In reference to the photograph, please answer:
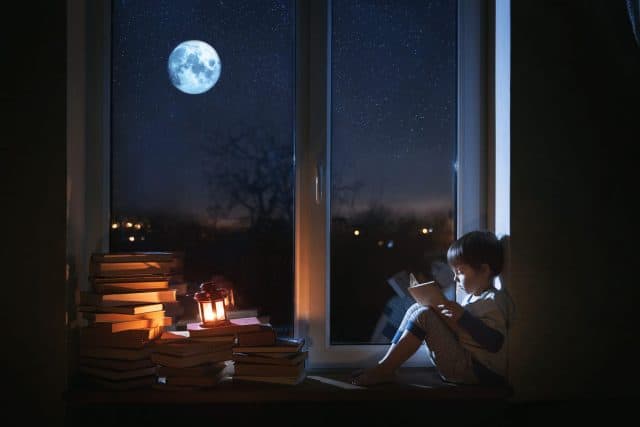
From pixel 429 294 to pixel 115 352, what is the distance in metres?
1.10

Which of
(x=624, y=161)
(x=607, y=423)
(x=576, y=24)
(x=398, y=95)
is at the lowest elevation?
(x=607, y=423)

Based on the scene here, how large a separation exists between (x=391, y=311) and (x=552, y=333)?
0.61 metres

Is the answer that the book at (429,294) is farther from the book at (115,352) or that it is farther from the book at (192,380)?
the book at (115,352)

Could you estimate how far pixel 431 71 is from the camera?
2.24m

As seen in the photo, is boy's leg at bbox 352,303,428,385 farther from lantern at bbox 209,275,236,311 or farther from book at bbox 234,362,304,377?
lantern at bbox 209,275,236,311

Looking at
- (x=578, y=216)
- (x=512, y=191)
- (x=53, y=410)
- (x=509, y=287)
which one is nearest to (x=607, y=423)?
(x=509, y=287)

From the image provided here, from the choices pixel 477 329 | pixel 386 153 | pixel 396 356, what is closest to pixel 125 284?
pixel 396 356

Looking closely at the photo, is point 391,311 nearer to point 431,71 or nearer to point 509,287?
point 509,287

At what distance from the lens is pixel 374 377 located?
6.39 ft

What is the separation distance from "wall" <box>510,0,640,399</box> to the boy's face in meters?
0.11

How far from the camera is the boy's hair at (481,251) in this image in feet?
6.48

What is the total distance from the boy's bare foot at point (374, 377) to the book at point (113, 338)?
0.76 m

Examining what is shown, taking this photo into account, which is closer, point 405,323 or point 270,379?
point 270,379

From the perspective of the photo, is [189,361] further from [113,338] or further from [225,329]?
[113,338]
